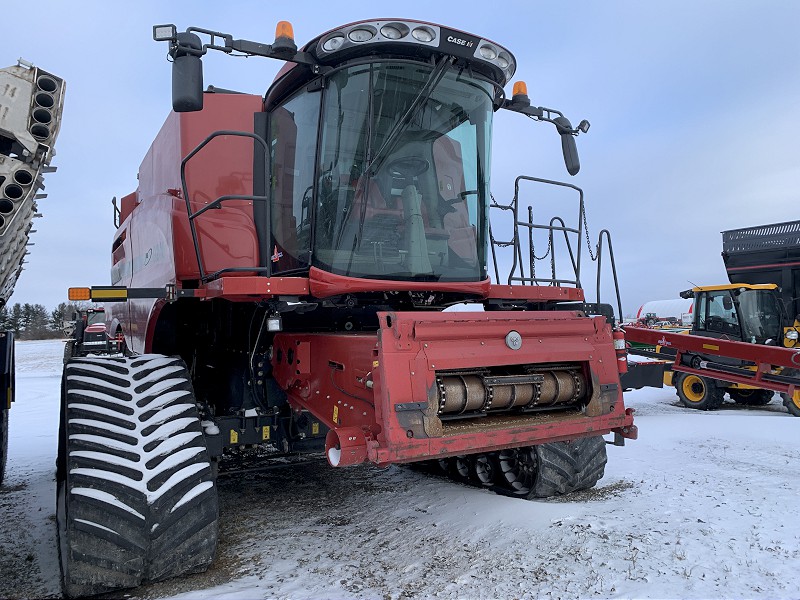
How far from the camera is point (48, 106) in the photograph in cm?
312

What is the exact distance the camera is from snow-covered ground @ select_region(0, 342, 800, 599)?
3176 mm

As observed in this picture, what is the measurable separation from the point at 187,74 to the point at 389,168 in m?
1.27

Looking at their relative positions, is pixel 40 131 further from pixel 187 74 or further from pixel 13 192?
pixel 187 74

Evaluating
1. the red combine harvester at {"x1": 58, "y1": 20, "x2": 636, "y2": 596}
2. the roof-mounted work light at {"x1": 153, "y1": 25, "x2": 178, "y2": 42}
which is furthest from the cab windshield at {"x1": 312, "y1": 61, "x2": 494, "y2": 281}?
the roof-mounted work light at {"x1": 153, "y1": 25, "x2": 178, "y2": 42}

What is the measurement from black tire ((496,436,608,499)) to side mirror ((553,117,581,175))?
2.13 metres

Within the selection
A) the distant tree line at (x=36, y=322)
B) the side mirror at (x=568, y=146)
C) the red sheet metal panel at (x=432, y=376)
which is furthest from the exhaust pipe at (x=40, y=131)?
the distant tree line at (x=36, y=322)

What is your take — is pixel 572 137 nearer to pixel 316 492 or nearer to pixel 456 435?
pixel 456 435

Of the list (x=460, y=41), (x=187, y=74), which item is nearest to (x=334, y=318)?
(x=187, y=74)

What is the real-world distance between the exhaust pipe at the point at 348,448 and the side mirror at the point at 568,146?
2.80 m

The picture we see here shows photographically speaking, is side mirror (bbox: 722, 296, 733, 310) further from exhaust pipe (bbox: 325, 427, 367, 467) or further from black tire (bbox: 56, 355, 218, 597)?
black tire (bbox: 56, 355, 218, 597)

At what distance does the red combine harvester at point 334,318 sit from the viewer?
313 cm

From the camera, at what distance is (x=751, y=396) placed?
1126cm

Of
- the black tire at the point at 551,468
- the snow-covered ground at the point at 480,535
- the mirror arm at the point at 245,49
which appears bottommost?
the snow-covered ground at the point at 480,535

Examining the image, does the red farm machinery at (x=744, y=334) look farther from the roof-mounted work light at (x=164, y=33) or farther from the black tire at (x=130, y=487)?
the roof-mounted work light at (x=164, y=33)
